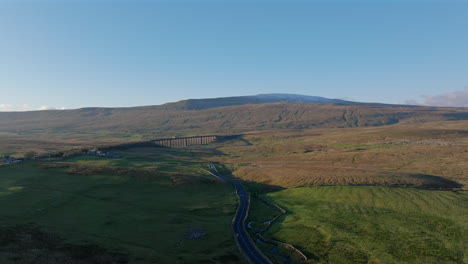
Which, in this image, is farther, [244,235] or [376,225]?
[376,225]

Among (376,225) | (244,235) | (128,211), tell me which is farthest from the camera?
(128,211)

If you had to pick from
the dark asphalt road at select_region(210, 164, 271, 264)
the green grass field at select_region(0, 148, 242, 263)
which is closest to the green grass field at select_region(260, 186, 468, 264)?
the dark asphalt road at select_region(210, 164, 271, 264)

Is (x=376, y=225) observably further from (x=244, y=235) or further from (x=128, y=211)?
(x=128, y=211)

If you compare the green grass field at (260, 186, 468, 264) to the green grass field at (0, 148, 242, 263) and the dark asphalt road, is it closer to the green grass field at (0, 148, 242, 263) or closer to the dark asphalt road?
the dark asphalt road

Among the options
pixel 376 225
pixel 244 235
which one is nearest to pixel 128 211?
pixel 244 235

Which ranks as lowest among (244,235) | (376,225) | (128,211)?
(244,235)

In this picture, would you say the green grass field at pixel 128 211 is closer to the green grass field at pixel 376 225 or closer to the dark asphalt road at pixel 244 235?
the dark asphalt road at pixel 244 235
